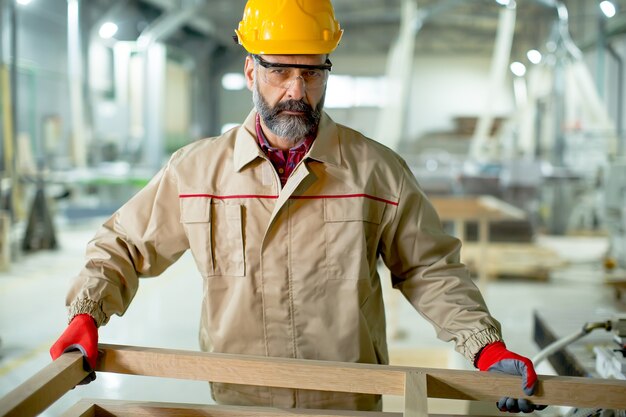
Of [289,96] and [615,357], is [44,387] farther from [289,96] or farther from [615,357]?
[615,357]

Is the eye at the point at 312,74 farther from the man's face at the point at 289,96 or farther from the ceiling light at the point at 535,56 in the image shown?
the ceiling light at the point at 535,56

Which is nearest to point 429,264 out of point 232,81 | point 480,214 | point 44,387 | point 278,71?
point 278,71

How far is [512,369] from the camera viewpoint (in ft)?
5.38

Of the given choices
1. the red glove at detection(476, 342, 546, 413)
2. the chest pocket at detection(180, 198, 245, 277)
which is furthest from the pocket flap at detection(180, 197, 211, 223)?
the red glove at detection(476, 342, 546, 413)

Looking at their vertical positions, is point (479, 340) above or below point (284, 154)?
below

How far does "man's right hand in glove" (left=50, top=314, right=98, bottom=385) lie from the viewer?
1676 mm

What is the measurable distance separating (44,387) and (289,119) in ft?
3.08

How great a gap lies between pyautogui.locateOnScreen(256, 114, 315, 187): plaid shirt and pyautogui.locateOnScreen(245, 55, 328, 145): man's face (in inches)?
2.2

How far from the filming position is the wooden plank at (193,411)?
1.67 meters

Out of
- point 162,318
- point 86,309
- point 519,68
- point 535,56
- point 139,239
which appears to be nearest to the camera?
point 86,309

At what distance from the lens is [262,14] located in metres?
1.91

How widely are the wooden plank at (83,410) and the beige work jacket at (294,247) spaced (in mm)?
229

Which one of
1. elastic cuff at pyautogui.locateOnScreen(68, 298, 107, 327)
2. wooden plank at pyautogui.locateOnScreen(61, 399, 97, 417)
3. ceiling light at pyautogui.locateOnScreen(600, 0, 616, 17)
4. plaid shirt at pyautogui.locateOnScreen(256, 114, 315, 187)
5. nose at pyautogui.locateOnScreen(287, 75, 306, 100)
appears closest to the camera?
wooden plank at pyautogui.locateOnScreen(61, 399, 97, 417)

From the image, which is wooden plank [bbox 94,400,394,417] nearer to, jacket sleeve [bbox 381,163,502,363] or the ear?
jacket sleeve [bbox 381,163,502,363]
